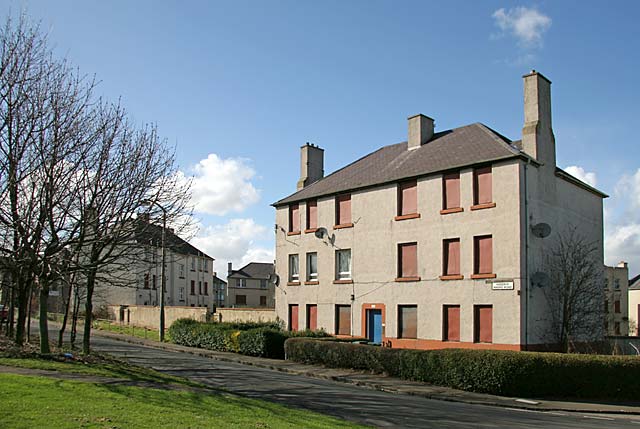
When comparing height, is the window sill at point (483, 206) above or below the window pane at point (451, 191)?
below

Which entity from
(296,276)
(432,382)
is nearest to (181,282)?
(296,276)

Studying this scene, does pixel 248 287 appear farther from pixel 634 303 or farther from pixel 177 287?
pixel 634 303

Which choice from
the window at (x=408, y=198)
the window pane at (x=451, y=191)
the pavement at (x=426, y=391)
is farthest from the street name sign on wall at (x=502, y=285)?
the pavement at (x=426, y=391)

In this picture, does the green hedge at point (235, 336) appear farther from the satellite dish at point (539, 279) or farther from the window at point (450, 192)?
the satellite dish at point (539, 279)

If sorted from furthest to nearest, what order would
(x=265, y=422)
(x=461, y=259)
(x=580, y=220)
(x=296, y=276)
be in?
1. (x=296, y=276)
2. (x=580, y=220)
3. (x=461, y=259)
4. (x=265, y=422)

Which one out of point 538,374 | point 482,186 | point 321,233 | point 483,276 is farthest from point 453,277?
point 321,233

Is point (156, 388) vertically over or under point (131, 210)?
under

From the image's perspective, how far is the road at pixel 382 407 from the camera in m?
12.7

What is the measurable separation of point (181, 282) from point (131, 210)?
5124 centimetres

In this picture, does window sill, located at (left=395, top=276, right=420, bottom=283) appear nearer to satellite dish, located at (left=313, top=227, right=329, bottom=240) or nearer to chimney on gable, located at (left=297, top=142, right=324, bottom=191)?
satellite dish, located at (left=313, top=227, right=329, bottom=240)

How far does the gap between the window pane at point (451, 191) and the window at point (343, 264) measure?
22.1 ft

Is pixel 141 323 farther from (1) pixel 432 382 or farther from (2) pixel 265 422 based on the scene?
(2) pixel 265 422

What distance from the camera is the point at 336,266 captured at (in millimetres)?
31594

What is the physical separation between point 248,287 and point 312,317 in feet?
194
